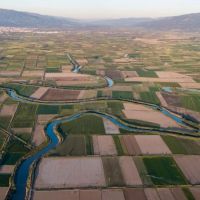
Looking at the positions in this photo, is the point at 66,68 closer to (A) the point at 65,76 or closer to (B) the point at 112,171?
(A) the point at 65,76

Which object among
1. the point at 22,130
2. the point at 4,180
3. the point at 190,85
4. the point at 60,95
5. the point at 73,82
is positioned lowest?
the point at 73,82

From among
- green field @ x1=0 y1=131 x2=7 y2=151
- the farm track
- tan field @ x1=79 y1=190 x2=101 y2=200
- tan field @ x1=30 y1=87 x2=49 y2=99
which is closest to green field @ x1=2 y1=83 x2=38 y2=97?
tan field @ x1=30 y1=87 x2=49 y2=99

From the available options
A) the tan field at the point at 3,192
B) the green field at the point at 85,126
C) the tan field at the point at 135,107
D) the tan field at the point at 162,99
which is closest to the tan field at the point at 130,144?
the green field at the point at 85,126

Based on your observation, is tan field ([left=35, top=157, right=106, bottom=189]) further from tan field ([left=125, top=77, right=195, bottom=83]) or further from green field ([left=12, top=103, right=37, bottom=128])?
Answer: tan field ([left=125, top=77, right=195, bottom=83])

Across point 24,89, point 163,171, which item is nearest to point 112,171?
point 163,171

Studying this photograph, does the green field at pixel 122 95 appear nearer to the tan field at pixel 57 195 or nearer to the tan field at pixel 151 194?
the tan field at pixel 151 194

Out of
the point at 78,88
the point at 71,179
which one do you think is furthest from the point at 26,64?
the point at 71,179

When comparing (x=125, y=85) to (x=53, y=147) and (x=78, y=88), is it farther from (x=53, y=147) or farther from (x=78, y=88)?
(x=53, y=147)
